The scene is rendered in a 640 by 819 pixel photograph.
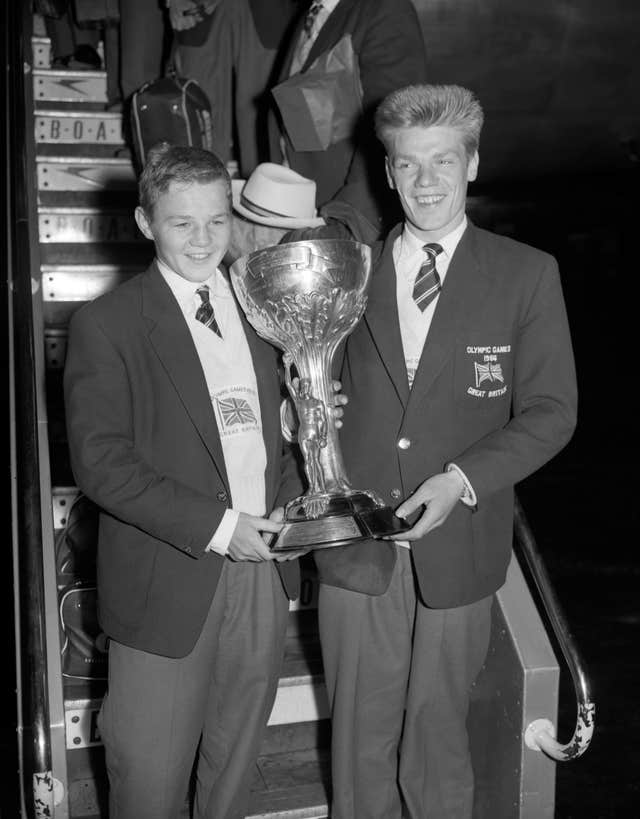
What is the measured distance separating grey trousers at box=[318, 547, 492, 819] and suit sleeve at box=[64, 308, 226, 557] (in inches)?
15.2

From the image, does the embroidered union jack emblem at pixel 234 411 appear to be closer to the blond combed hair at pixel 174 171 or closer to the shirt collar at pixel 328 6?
the blond combed hair at pixel 174 171

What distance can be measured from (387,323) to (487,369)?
22cm

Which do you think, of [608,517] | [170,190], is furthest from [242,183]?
[608,517]

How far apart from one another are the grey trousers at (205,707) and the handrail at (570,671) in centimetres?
64

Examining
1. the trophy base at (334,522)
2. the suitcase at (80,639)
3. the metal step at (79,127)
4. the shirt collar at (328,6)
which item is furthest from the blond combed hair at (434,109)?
the metal step at (79,127)

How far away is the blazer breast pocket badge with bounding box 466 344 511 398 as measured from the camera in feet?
6.76

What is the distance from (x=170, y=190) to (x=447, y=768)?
1.35 m

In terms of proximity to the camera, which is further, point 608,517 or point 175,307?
point 608,517

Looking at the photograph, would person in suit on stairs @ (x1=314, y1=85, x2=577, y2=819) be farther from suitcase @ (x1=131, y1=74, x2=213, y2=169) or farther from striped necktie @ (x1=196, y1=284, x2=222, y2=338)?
suitcase @ (x1=131, y1=74, x2=213, y2=169)

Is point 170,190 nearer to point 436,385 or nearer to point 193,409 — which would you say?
point 193,409

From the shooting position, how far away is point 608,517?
5.87 metres

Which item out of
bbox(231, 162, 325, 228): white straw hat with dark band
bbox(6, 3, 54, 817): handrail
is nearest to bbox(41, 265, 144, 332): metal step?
bbox(6, 3, 54, 817): handrail

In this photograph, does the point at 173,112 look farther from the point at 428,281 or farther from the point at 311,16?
the point at 428,281

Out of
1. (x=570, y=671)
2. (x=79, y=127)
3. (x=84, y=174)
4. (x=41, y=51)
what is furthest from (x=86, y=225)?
(x=570, y=671)
